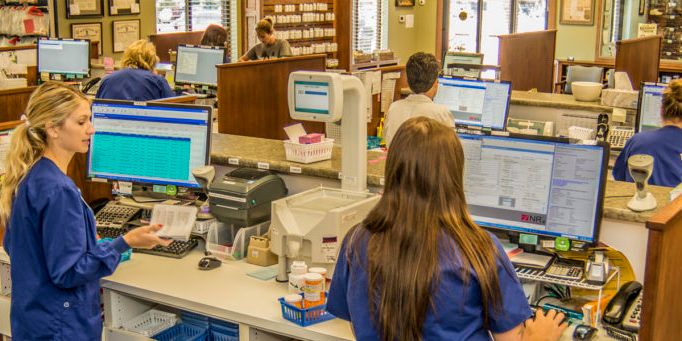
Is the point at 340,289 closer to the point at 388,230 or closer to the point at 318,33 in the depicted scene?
the point at 388,230

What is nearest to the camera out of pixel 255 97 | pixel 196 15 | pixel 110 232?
pixel 110 232

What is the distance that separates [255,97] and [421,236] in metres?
3.73

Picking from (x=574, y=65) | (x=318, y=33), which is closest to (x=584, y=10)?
(x=574, y=65)

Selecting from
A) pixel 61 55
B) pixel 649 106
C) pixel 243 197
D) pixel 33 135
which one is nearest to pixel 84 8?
pixel 61 55

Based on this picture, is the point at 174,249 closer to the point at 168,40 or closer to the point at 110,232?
the point at 110,232

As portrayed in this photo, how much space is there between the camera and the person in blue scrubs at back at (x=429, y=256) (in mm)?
1985

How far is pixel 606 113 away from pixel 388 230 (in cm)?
430

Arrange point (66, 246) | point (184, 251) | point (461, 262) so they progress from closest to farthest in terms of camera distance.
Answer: point (461, 262) → point (66, 246) → point (184, 251)

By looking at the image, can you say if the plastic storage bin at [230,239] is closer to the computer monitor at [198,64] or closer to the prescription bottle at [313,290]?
the prescription bottle at [313,290]

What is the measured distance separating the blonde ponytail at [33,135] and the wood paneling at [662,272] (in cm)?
176

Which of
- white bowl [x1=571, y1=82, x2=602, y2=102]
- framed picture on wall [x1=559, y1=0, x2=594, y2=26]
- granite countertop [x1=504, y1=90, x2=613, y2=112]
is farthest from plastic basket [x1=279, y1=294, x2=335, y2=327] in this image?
framed picture on wall [x1=559, y1=0, x2=594, y2=26]

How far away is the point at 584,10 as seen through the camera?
1094 centimetres

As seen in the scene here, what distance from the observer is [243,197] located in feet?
10.9

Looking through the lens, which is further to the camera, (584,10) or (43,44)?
(584,10)
